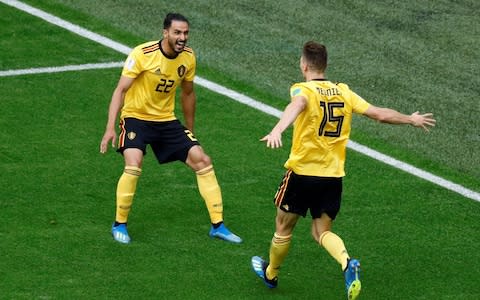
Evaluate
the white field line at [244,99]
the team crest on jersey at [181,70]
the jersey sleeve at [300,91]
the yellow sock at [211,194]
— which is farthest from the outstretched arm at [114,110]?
the white field line at [244,99]

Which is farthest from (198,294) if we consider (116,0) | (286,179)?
(116,0)

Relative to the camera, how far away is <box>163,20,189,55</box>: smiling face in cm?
1209

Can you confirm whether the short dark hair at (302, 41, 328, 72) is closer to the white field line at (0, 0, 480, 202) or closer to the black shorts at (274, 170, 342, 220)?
the black shorts at (274, 170, 342, 220)

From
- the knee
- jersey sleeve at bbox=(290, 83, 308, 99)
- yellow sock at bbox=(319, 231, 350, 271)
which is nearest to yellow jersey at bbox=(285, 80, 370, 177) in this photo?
jersey sleeve at bbox=(290, 83, 308, 99)

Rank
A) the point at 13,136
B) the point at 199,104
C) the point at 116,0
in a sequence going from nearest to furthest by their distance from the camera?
the point at 13,136 < the point at 199,104 < the point at 116,0

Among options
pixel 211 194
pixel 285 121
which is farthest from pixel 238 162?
pixel 285 121

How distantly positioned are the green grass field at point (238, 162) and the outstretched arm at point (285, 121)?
189 centimetres

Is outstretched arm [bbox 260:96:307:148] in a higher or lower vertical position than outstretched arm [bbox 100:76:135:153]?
higher

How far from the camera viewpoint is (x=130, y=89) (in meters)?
12.5

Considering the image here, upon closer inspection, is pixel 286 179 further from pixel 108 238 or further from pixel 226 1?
pixel 226 1

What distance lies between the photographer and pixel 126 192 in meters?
12.2

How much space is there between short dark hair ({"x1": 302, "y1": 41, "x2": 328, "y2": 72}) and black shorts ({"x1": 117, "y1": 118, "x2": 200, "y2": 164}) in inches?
87.6

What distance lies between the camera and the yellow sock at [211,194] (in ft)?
40.8

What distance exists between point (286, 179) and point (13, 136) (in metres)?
4.76
